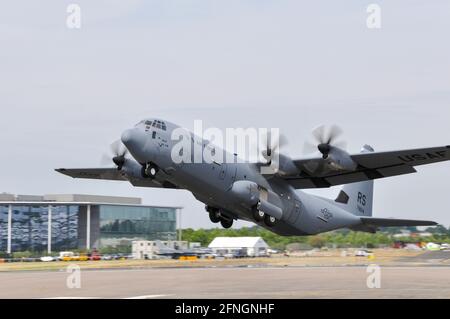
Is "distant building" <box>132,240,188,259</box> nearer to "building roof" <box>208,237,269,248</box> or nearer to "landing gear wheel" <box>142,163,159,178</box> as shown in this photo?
"building roof" <box>208,237,269,248</box>

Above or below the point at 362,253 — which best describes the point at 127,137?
above

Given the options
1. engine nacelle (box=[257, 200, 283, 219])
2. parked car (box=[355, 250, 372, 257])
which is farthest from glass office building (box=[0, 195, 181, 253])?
engine nacelle (box=[257, 200, 283, 219])

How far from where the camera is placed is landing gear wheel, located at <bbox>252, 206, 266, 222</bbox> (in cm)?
3117

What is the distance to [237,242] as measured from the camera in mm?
43062

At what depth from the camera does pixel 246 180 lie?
30797 mm

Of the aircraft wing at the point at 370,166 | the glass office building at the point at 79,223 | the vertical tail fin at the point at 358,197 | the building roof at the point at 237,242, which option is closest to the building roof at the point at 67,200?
the glass office building at the point at 79,223

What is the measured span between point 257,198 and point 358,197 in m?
10.9

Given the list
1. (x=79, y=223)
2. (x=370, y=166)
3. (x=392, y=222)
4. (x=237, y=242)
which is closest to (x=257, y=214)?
(x=370, y=166)

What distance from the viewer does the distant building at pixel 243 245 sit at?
41656mm

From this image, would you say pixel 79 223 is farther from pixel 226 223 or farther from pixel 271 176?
pixel 271 176

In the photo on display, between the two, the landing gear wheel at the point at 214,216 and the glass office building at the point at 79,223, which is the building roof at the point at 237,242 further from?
the landing gear wheel at the point at 214,216

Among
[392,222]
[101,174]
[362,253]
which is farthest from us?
[362,253]
